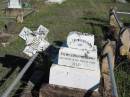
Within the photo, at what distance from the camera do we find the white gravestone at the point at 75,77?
4.87 metres

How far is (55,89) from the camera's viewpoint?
194 inches

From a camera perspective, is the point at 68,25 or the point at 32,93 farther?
the point at 68,25

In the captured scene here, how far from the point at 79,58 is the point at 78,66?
5.0 inches

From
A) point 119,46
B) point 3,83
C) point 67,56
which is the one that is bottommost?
point 3,83

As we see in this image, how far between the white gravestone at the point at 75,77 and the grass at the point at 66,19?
4.52 meters

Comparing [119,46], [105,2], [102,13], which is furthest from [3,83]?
[105,2]

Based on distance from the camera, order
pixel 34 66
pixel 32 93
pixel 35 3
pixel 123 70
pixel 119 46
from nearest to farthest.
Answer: pixel 32 93, pixel 123 70, pixel 34 66, pixel 119 46, pixel 35 3

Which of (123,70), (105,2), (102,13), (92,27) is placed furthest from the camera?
(105,2)

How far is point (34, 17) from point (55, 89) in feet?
32.7

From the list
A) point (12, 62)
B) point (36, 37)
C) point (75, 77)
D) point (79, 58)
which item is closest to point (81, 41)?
point (79, 58)

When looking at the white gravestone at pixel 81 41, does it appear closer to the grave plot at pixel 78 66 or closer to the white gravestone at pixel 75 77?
the grave plot at pixel 78 66

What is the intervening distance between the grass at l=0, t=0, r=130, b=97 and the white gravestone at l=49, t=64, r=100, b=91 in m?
4.52

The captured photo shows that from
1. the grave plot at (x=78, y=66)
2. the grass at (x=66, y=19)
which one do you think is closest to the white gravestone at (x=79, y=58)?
the grave plot at (x=78, y=66)

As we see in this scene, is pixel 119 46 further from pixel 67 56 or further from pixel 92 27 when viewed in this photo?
pixel 92 27
